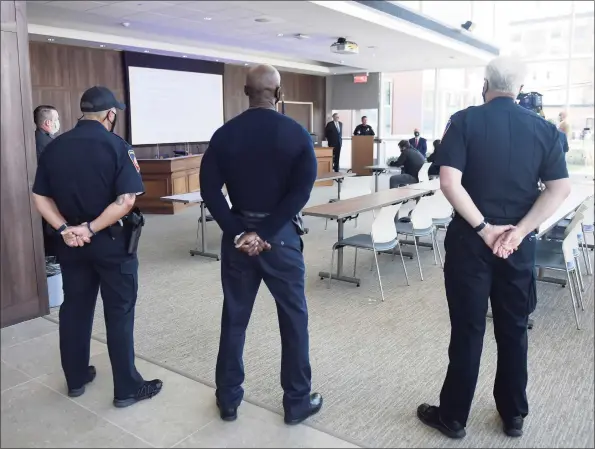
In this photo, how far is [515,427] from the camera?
7.62 ft

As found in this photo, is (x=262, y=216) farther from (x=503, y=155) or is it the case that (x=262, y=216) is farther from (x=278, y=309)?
(x=503, y=155)

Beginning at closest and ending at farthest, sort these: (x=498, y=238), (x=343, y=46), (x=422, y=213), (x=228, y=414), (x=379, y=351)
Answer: (x=498, y=238), (x=228, y=414), (x=379, y=351), (x=422, y=213), (x=343, y=46)

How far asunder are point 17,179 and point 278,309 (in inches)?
89.1

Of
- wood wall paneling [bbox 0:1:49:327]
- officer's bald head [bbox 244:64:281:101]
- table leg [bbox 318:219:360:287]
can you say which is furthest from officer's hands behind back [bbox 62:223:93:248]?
table leg [bbox 318:219:360:287]

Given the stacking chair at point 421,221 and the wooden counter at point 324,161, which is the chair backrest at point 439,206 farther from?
the wooden counter at point 324,161

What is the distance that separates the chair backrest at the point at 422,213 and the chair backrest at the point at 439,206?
52 millimetres

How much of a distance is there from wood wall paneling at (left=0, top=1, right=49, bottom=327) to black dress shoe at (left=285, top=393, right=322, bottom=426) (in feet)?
7.33

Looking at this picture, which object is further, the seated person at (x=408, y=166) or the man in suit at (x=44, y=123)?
the seated person at (x=408, y=166)

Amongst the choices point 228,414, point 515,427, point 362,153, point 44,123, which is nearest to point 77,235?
point 228,414

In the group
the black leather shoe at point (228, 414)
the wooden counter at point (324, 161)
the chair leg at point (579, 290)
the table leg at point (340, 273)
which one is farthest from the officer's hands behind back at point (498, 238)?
the wooden counter at point (324, 161)

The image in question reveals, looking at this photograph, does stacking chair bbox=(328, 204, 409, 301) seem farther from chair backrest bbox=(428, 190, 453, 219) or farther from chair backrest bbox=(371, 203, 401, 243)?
chair backrest bbox=(428, 190, 453, 219)

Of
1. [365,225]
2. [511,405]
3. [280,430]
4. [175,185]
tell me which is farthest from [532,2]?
[280,430]

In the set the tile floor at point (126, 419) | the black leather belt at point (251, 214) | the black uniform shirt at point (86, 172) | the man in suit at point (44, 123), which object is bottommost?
the tile floor at point (126, 419)

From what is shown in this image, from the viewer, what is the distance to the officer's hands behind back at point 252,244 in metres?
2.19
